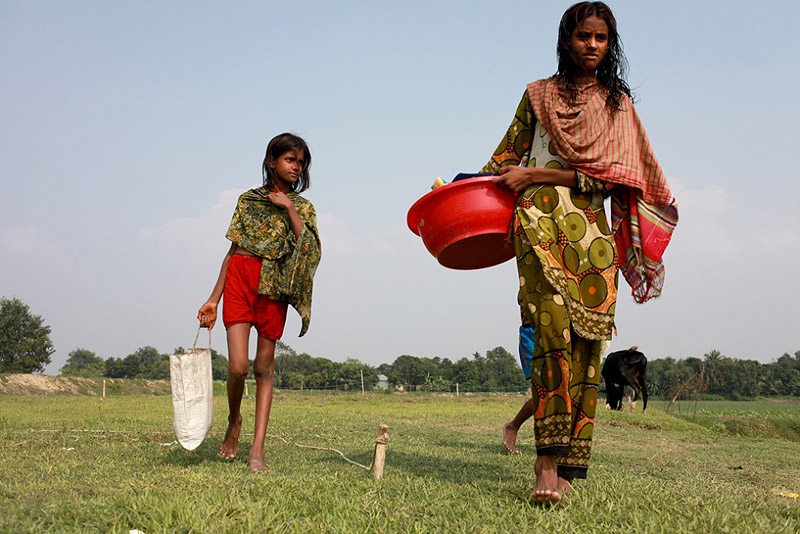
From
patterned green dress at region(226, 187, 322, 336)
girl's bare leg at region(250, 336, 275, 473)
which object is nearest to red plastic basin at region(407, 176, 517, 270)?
patterned green dress at region(226, 187, 322, 336)

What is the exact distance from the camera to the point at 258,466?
145 inches

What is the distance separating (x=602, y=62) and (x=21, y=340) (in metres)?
69.0

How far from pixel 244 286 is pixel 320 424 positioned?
164 inches

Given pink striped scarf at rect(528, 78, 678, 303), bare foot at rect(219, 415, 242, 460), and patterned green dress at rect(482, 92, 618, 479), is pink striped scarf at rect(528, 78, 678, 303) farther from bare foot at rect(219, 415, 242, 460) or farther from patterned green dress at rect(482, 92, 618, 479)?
bare foot at rect(219, 415, 242, 460)

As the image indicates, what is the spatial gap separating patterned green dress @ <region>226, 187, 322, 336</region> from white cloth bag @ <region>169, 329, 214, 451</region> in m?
0.60

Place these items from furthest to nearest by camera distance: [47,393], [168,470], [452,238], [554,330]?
[47,393], [168,470], [452,238], [554,330]

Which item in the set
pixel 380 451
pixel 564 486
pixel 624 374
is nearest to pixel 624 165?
pixel 564 486

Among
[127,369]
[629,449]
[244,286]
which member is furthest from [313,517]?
[127,369]

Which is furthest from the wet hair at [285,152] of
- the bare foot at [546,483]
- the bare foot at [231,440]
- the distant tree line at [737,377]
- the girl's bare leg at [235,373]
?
the distant tree line at [737,377]

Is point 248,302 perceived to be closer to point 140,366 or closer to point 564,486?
point 564,486

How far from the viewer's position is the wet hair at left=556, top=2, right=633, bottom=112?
3041mm

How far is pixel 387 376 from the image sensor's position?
3196 inches

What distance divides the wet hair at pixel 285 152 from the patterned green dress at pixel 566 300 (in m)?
1.77

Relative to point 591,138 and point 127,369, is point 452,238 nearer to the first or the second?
point 591,138
